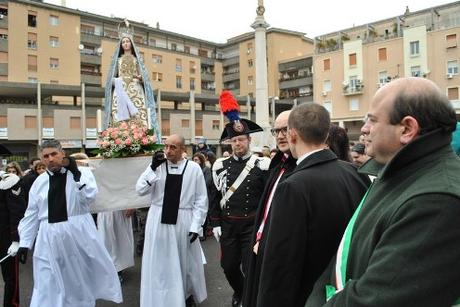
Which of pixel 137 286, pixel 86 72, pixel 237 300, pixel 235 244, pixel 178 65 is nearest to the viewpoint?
pixel 235 244

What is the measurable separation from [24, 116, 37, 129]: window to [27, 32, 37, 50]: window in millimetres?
12531

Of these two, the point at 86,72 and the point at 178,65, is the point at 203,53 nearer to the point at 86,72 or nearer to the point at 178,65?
the point at 178,65

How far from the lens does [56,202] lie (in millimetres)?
5105

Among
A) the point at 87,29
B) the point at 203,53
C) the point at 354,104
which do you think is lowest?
→ the point at 354,104

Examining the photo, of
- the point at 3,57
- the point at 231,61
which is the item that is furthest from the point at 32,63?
the point at 231,61

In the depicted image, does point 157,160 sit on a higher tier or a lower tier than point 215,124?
lower

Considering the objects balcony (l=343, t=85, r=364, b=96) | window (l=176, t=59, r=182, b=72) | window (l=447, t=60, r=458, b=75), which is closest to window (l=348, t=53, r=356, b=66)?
balcony (l=343, t=85, r=364, b=96)

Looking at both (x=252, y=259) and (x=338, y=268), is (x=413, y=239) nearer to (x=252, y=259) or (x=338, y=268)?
(x=338, y=268)

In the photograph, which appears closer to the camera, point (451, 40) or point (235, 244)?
point (235, 244)

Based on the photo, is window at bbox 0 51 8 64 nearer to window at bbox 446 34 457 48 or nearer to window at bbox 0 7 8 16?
window at bbox 0 7 8 16

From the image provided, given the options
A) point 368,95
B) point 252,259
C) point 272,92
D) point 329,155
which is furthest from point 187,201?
point 272,92

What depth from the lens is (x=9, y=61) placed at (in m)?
47.6

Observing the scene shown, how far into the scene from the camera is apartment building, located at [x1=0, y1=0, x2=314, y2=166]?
1650 inches

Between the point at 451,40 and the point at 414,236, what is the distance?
160 feet
